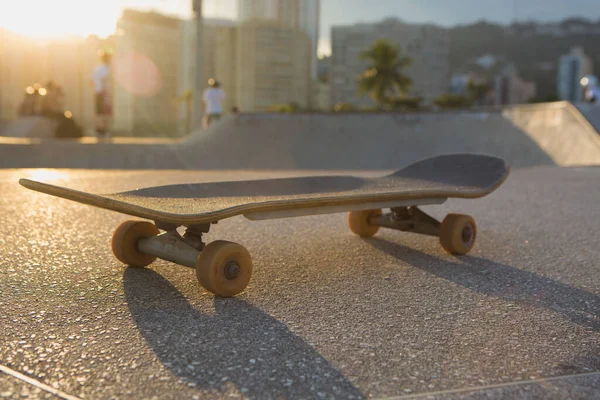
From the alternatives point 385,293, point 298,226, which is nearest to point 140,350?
point 385,293

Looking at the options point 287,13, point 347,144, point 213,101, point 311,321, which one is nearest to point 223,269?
point 311,321

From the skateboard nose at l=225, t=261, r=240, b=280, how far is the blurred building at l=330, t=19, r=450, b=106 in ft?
396

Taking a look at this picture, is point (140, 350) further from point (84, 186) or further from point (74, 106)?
point (74, 106)

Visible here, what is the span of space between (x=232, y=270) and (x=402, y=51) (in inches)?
5016

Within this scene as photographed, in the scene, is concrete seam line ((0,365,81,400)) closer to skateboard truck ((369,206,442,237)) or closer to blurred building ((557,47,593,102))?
skateboard truck ((369,206,442,237))

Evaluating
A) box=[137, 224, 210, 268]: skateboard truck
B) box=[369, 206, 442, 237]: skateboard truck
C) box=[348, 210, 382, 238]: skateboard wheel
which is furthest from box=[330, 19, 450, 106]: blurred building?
box=[137, 224, 210, 268]: skateboard truck

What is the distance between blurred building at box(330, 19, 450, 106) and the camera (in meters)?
123

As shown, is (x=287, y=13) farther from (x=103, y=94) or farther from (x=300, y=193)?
(x=300, y=193)

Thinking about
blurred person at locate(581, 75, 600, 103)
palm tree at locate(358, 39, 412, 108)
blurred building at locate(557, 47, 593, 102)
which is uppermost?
blurred building at locate(557, 47, 593, 102)

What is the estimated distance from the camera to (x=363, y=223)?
15.1 ft

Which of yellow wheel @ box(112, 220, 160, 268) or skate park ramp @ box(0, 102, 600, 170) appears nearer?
yellow wheel @ box(112, 220, 160, 268)

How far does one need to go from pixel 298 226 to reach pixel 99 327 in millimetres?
2773

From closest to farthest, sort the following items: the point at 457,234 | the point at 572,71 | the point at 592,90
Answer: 1. the point at 457,234
2. the point at 592,90
3. the point at 572,71

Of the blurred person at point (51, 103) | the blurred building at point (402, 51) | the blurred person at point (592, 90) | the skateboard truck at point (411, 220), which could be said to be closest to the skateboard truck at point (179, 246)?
the skateboard truck at point (411, 220)
